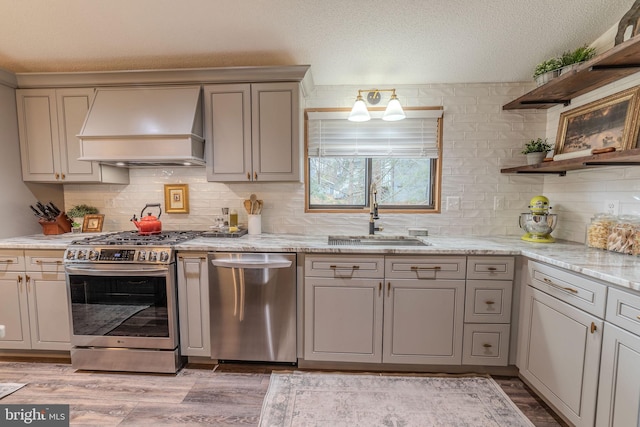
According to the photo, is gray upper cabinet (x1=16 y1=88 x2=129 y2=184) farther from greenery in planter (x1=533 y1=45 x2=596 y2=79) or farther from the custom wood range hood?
greenery in planter (x1=533 y1=45 x2=596 y2=79)

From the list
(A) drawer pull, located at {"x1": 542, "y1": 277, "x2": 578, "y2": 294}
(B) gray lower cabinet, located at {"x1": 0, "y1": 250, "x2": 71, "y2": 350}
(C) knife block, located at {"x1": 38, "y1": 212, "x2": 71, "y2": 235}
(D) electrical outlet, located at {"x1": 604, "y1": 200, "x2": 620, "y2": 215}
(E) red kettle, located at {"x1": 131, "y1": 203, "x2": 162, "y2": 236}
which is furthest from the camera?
(C) knife block, located at {"x1": 38, "y1": 212, "x2": 71, "y2": 235}

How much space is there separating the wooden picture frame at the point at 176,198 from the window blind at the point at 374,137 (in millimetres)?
1318

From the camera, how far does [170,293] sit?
6.67 feet

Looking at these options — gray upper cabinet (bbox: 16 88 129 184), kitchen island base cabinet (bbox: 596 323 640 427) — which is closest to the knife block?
gray upper cabinet (bbox: 16 88 129 184)

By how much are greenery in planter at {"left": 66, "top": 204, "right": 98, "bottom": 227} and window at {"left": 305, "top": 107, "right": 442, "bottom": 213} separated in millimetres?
2095

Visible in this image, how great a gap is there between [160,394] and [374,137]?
258 centimetres

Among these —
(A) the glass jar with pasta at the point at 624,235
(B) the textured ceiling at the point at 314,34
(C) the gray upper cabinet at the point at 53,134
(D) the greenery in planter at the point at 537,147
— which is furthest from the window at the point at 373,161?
(C) the gray upper cabinet at the point at 53,134

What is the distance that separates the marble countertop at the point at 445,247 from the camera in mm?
1542

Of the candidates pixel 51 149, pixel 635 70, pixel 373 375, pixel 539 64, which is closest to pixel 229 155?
pixel 51 149

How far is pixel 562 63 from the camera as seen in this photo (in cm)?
203

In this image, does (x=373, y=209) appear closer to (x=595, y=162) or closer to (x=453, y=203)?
(x=453, y=203)

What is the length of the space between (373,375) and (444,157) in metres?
1.95

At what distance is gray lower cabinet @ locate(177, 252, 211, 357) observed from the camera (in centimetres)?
208

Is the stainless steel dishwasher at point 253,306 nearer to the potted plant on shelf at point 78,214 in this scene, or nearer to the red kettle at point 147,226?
the red kettle at point 147,226
